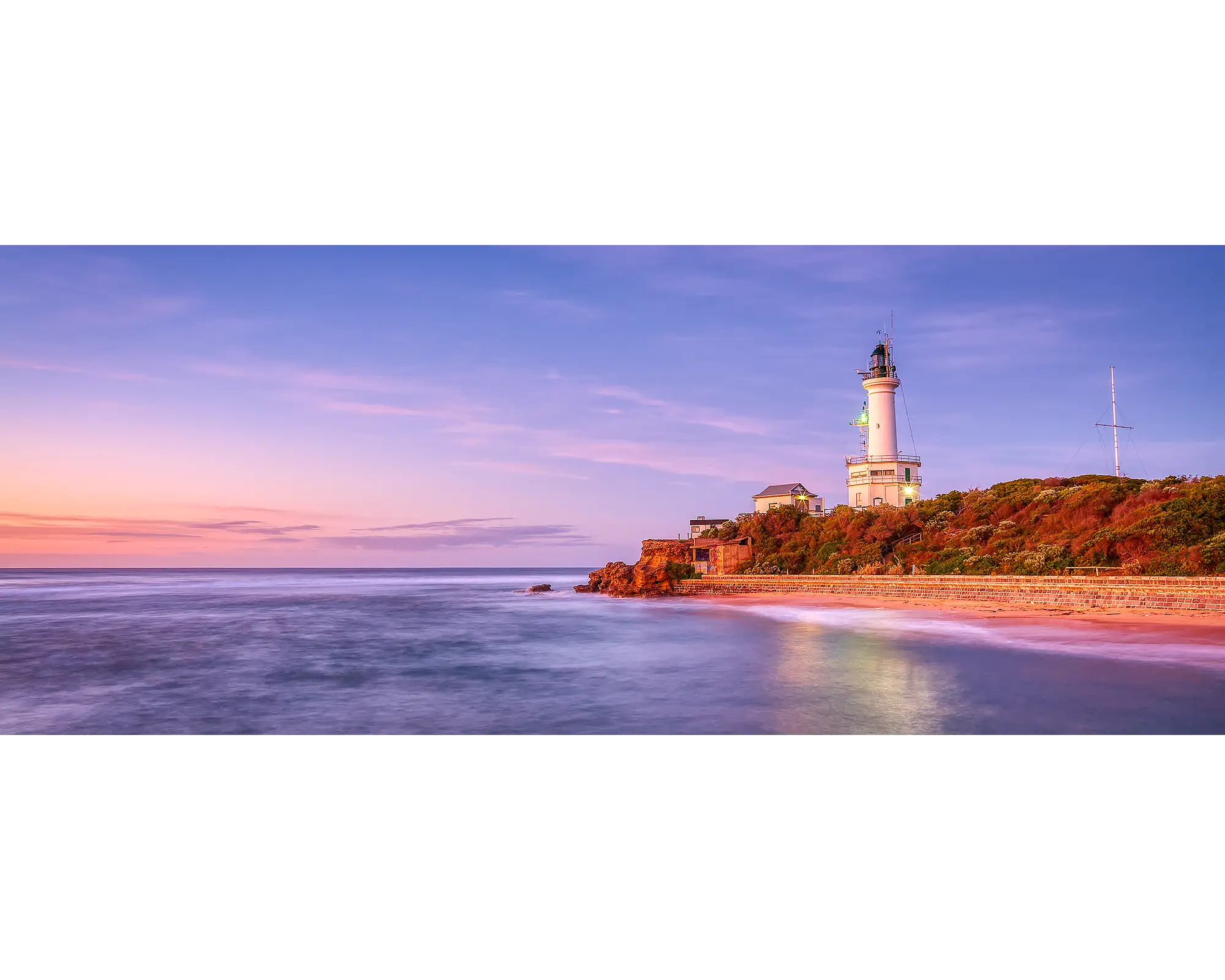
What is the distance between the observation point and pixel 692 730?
5543 millimetres

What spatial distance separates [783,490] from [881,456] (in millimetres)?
4089

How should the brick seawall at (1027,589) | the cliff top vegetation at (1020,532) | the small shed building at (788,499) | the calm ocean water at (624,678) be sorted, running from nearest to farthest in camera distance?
the calm ocean water at (624,678) < the brick seawall at (1027,589) < the cliff top vegetation at (1020,532) < the small shed building at (788,499)

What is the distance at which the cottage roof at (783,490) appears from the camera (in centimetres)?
2519

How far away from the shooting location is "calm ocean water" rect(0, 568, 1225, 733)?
575 cm

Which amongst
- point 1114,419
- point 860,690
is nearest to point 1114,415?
point 1114,419

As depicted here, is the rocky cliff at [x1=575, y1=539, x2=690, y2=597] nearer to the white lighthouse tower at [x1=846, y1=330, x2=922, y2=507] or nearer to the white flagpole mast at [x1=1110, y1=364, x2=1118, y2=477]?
the white lighthouse tower at [x1=846, y1=330, x2=922, y2=507]

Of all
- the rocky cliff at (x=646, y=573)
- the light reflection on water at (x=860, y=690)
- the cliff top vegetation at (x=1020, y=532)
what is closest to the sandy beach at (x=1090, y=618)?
the cliff top vegetation at (x=1020, y=532)

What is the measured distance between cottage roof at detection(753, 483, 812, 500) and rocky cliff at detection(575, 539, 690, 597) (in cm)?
477

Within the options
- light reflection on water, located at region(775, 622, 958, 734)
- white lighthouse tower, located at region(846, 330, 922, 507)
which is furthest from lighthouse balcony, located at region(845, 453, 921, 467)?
light reflection on water, located at region(775, 622, 958, 734)

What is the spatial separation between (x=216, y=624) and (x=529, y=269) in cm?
1093

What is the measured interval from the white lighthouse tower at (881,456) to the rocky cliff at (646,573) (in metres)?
5.51

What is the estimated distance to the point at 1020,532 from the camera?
576 inches

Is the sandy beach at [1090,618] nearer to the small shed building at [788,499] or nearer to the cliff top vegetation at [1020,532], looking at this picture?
the cliff top vegetation at [1020,532]
